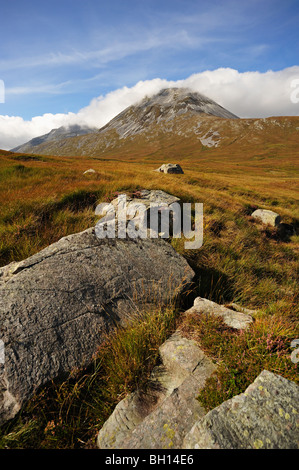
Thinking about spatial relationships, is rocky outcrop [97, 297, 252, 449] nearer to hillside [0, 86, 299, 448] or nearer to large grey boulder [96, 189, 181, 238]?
hillside [0, 86, 299, 448]

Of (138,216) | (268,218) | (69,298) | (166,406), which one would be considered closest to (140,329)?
(166,406)

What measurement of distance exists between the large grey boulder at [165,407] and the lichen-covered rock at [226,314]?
814 mm

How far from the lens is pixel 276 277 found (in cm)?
855

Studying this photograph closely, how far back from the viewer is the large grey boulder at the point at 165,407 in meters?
2.70

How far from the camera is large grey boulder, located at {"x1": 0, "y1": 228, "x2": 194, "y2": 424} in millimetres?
3115

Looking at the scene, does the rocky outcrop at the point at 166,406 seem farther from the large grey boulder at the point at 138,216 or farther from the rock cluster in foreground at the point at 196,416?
the large grey boulder at the point at 138,216

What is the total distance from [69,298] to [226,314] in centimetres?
303

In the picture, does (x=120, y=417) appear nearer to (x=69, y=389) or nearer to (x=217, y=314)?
(x=69, y=389)

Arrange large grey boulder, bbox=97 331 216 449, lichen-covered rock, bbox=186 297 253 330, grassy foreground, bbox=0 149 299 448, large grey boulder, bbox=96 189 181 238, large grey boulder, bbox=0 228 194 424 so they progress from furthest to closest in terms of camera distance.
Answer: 1. large grey boulder, bbox=96 189 181 238
2. lichen-covered rock, bbox=186 297 253 330
3. large grey boulder, bbox=0 228 194 424
4. grassy foreground, bbox=0 149 299 448
5. large grey boulder, bbox=97 331 216 449

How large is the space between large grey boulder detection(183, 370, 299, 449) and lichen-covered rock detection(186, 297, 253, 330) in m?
1.28

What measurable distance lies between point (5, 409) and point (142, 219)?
17.1ft

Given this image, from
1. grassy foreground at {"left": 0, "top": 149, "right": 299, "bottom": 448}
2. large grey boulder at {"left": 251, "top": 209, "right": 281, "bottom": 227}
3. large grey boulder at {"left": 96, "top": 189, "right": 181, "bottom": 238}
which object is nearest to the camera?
grassy foreground at {"left": 0, "top": 149, "right": 299, "bottom": 448}

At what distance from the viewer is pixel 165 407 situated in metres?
2.97

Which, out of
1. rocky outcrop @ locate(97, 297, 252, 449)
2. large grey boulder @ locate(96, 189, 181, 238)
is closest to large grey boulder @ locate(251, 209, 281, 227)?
large grey boulder @ locate(96, 189, 181, 238)
